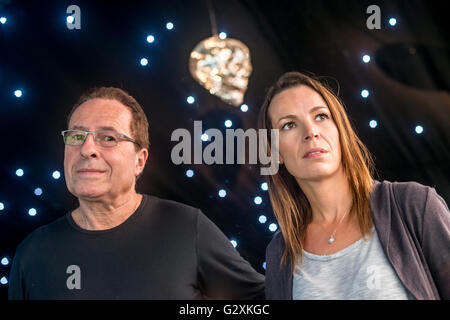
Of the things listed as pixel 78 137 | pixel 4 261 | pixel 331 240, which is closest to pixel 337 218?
pixel 331 240

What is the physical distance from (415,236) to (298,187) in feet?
1.65

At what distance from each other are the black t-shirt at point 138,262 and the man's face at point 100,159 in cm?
13

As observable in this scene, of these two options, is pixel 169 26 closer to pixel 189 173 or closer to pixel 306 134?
pixel 189 173

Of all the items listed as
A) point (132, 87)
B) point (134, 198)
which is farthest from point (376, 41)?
point (134, 198)

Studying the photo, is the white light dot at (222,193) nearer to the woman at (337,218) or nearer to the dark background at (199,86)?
the dark background at (199,86)

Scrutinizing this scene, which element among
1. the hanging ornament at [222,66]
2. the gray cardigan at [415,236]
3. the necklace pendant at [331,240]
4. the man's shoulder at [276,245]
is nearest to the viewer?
the gray cardigan at [415,236]

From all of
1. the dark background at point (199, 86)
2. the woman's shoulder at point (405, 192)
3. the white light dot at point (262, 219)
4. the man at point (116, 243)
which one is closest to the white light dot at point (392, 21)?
the dark background at point (199, 86)

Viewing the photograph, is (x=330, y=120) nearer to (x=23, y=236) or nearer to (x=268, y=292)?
(x=268, y=292)

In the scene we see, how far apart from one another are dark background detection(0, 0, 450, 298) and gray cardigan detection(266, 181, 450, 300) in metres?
0.37

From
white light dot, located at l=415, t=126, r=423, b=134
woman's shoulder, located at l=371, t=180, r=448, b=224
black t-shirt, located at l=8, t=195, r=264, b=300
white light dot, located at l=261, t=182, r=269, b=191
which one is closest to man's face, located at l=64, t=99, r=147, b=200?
black t-shirt, located at l=8, t=195, r=264, b=300

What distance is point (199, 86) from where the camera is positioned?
1.67 meters

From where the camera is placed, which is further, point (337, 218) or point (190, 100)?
point (190, 100)

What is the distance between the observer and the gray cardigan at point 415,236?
117 centimetres
